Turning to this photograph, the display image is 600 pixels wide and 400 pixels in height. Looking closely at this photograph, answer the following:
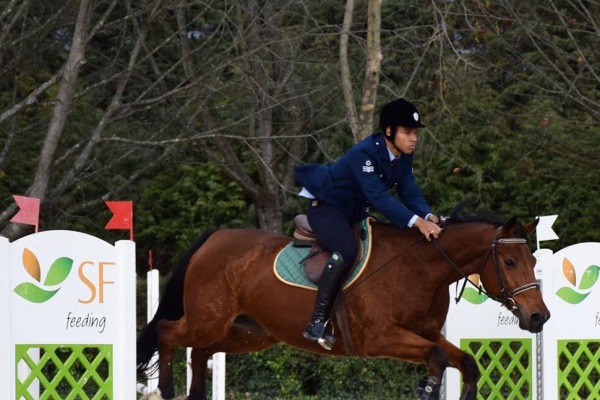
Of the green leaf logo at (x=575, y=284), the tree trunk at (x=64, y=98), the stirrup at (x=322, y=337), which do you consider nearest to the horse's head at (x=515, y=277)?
the stirrup at (x=322, y=337)

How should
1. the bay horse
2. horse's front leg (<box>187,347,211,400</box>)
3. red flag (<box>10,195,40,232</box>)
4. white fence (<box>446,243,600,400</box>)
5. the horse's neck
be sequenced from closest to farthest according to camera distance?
the bay horse < the horse's neck < red flag (<box>10,195,40,232</box>) < horse's front leg (<box>187,347,211,400</box>) < white fence (<box>446,243,600,400</box>)

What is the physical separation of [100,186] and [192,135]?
9.21ft

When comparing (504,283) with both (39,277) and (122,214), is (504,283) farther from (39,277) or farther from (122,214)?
(39,277)

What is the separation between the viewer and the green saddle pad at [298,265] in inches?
247

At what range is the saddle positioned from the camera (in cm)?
630

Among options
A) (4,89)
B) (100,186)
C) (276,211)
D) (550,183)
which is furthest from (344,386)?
(4,89)

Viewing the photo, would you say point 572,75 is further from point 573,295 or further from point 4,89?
point 4,89

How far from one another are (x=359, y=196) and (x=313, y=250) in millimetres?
430

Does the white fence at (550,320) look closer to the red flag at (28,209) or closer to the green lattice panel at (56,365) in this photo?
the green lattice panel at (56,365)

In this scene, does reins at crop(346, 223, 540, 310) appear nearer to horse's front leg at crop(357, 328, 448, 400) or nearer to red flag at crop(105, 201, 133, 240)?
horse's front leg at crop(357, 328, 448, 400)

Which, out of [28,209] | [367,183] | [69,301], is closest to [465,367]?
[367,183]

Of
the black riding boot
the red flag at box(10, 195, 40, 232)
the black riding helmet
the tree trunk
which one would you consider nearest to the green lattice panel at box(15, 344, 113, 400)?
the red flag at box(10, 195, 40, 232)

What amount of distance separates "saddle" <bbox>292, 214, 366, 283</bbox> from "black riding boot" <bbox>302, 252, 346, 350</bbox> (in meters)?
0.13

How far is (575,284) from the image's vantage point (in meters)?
7.34
